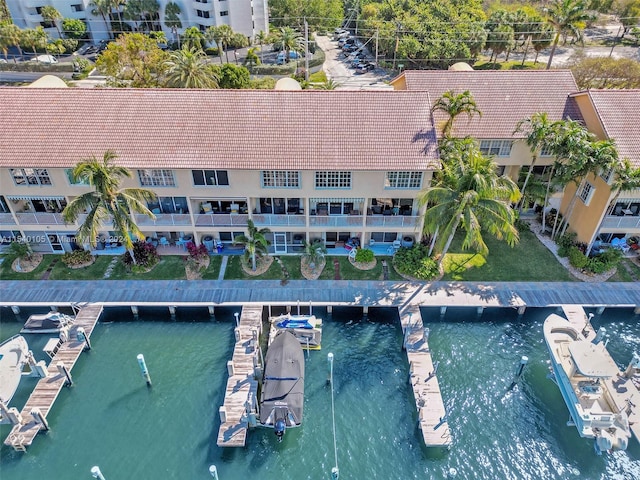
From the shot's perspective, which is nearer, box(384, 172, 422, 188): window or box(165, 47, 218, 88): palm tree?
box(384, 172, 422, 188): window

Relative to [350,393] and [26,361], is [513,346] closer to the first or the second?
[350,393]

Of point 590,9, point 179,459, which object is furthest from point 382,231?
point 590,9

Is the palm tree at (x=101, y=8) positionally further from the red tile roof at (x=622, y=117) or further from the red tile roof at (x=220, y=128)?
the red tile roof at (x=622, y=117)

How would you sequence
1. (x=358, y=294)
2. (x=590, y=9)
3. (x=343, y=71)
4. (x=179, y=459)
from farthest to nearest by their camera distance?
1. (x=590, y=9)
2. (x=343, y=71)
3. (x=358, y=294)
4. (x=179, y=459)

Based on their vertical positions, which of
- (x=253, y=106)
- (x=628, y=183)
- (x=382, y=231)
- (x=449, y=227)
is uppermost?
(x=253, y=106)

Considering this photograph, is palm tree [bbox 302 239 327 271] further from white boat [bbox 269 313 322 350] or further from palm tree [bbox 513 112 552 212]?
palm tree [bbox 513 112 552 212]

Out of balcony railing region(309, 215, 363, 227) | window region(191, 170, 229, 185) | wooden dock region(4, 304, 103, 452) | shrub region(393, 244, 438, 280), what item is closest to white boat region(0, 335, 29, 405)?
wooden dock region(4, 304, 103, 452)

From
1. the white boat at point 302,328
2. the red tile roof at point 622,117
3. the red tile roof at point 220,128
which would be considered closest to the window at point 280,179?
the red tile roof at point 220,128
